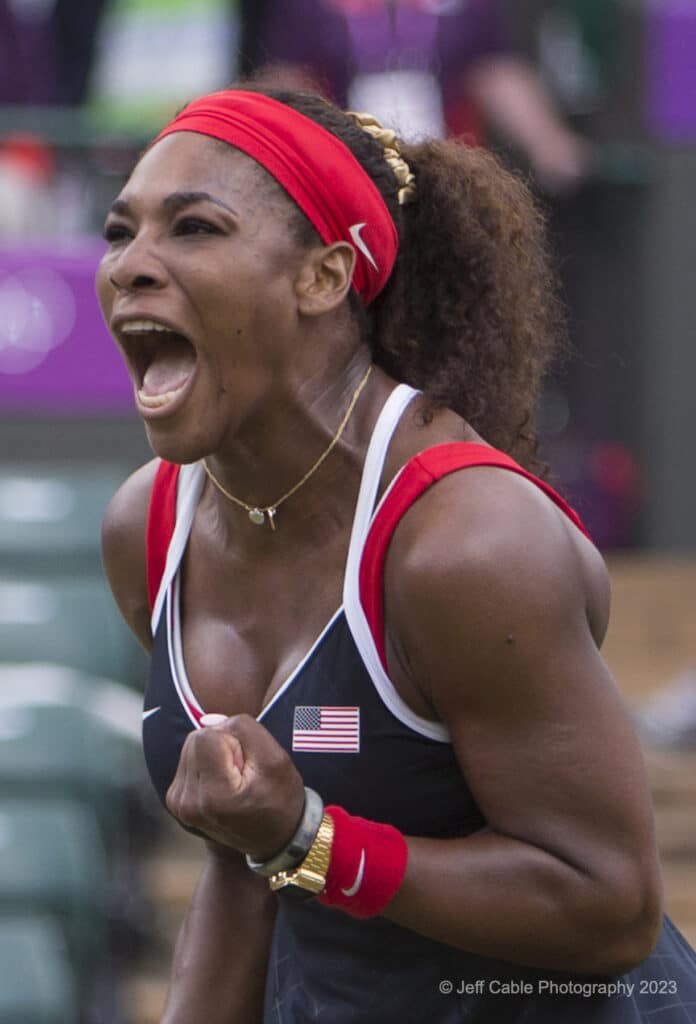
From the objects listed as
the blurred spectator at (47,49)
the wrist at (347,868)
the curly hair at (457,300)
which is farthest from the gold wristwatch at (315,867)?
the blurred spectator at (47,49)

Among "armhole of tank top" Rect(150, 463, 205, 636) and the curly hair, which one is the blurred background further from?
the curly hair

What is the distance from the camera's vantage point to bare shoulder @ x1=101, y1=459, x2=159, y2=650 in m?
1.94

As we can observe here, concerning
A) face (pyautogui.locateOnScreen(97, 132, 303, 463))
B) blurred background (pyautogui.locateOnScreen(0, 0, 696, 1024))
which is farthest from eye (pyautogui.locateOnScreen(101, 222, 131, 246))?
blurred background (pyautogui.locateOnScreen(0, 0, 696, 1024))

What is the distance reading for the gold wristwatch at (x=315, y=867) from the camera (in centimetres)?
152

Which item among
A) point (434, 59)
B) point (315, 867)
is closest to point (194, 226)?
point (315, 867)

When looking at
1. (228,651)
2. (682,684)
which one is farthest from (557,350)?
(682,684)

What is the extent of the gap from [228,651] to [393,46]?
3.76 meters

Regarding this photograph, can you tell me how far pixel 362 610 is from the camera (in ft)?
5.35

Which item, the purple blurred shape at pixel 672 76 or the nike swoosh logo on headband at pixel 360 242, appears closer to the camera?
the nike swoosh logo on headband at pixel 360 242

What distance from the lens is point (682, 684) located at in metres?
4.67

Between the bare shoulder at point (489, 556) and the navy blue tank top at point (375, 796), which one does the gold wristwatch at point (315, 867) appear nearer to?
the navy blue tank top at point (375, 796)

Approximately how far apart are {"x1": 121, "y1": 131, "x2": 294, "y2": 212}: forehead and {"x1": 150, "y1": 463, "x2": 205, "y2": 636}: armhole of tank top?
35 cm

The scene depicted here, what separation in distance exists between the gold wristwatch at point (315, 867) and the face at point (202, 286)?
0.37 meters

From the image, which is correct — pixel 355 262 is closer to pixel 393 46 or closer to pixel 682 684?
pixel 682 684
